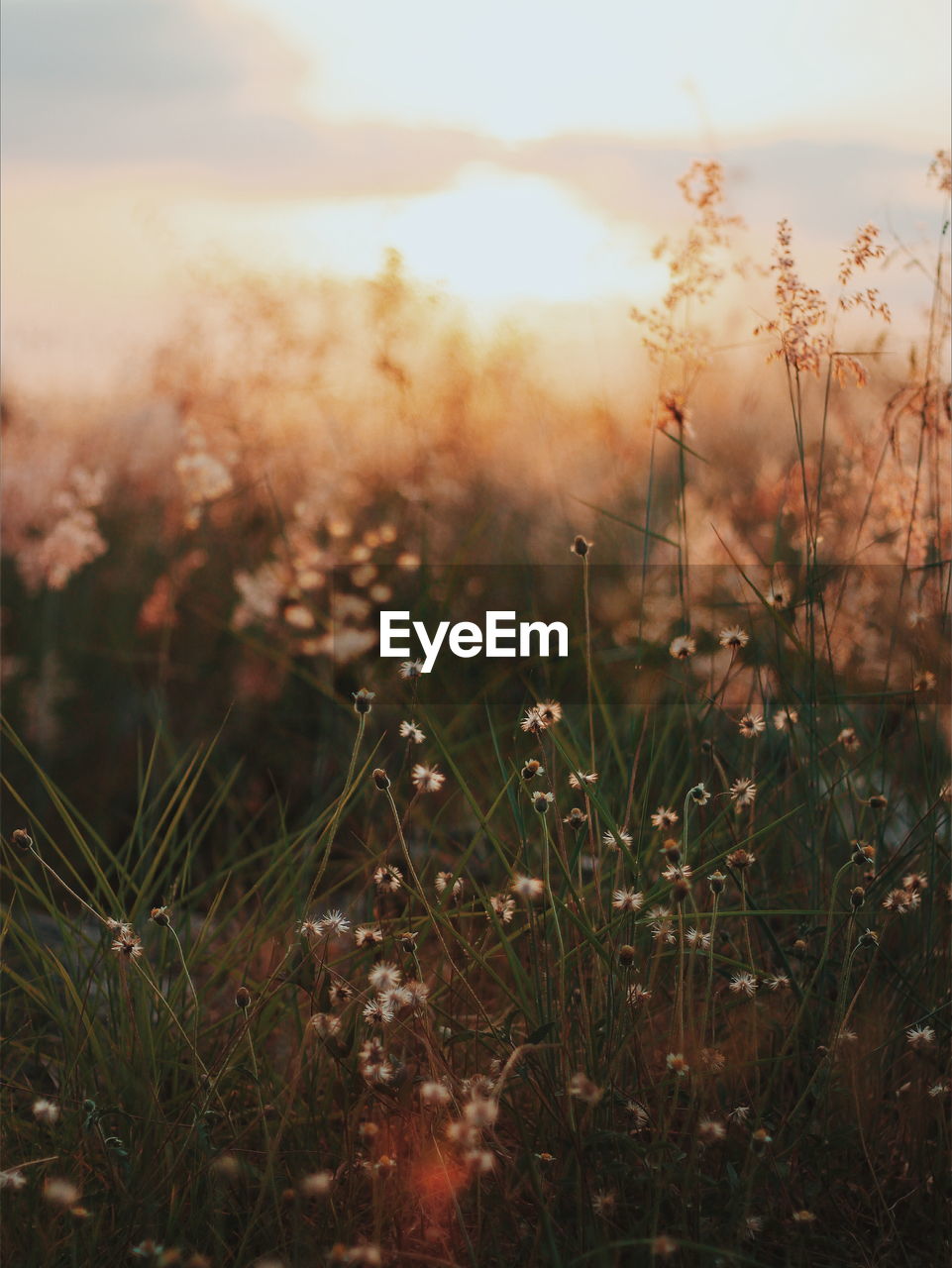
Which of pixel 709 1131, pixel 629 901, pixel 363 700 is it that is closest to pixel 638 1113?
pixel 709 1131

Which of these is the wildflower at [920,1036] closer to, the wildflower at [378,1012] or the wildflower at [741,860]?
the wildflower at [741,860]

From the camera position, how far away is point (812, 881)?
1583mm

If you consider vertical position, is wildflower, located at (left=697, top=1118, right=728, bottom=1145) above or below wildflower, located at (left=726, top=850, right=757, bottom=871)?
below

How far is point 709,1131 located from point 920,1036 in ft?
1.18

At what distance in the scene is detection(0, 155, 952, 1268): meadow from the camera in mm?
1286

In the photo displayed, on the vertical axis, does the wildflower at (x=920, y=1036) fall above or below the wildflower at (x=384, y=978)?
below

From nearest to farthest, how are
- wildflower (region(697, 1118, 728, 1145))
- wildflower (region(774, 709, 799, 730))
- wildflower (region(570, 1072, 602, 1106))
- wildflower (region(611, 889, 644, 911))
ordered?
wildflower (region(570, 1072, 602, 1106)) → wildflower (region(697, 1118, 728, 1145)) → wildflower (region(611, 889, 644, 911)) → wildflower (region(774, 709, 799, 730))

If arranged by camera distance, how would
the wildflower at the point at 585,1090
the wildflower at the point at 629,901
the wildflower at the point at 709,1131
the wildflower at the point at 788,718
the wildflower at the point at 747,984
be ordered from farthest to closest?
1. the wildflower at the point at 788,718
2. the wildflower at the point at 747,984
3. the wildflower at the point at 629,901
4. the wildflower at the point at 709,1131
5. the wildflower at the point at 585,1090

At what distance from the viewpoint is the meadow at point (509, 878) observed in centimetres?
129

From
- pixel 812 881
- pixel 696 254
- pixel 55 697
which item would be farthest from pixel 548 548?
pixel 812 881

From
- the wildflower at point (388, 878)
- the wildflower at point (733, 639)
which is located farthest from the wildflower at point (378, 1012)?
the wildflower at point (733, 639)

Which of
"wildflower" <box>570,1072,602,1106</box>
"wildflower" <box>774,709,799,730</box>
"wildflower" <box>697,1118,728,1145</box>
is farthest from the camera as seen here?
"wildflower" <box>774,709,799,730</box>

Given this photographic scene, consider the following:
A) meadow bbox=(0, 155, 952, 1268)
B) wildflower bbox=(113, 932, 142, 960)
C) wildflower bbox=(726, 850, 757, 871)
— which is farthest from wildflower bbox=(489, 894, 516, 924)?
wildflower bbox=(113, 932, 142, 960)

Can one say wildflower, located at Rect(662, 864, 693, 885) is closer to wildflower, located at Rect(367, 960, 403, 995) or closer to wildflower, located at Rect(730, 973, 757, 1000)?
wildflower, located at Rect(730, 973, 757, 1000)
